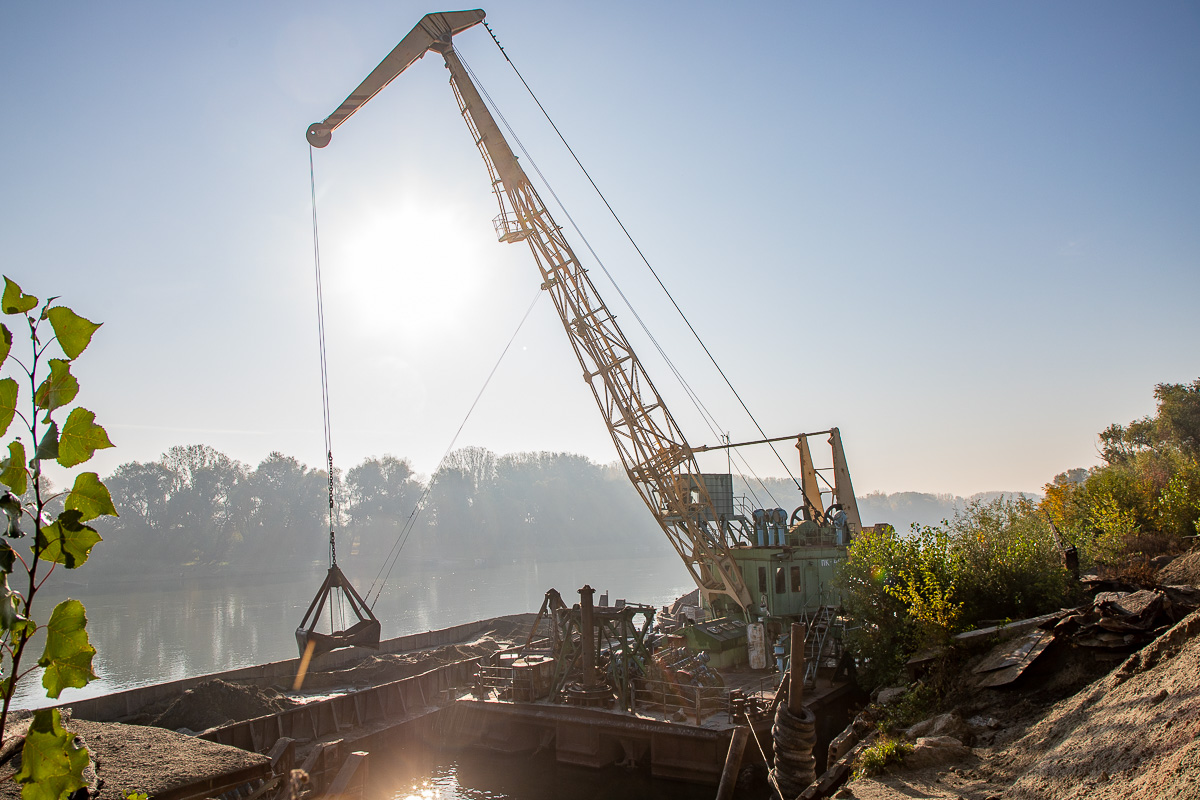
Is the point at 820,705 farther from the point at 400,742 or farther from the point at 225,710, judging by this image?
the point at 225,710

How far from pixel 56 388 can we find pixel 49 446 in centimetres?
17

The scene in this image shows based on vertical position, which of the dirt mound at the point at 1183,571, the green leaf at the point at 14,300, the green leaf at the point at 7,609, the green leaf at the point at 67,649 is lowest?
the dirt mound at the point at 1183,571

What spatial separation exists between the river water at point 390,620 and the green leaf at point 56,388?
4381 millimetres

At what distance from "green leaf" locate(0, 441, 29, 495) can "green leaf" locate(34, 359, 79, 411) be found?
0.13 m

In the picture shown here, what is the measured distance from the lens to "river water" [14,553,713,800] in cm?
1633

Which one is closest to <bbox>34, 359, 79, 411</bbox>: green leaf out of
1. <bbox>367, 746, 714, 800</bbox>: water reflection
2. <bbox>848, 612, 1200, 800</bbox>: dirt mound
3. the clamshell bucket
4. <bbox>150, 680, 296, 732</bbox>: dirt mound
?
<bbox>848, 612, 1200, 800</bbox>: dirt mound

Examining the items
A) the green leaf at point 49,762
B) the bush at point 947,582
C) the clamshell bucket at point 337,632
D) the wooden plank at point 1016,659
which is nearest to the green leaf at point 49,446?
the green leaf at point 49,762

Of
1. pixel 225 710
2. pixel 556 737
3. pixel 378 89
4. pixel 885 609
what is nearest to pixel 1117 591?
pixel 885 609

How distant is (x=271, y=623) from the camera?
47.3m

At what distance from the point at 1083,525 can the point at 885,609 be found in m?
9.88

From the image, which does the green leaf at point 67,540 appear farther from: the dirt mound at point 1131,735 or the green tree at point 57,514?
the dirt mound at point 1131,735

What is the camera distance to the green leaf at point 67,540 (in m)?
1.85

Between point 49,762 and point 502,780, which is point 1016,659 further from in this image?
point 49,762

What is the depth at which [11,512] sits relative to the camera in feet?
5.52
